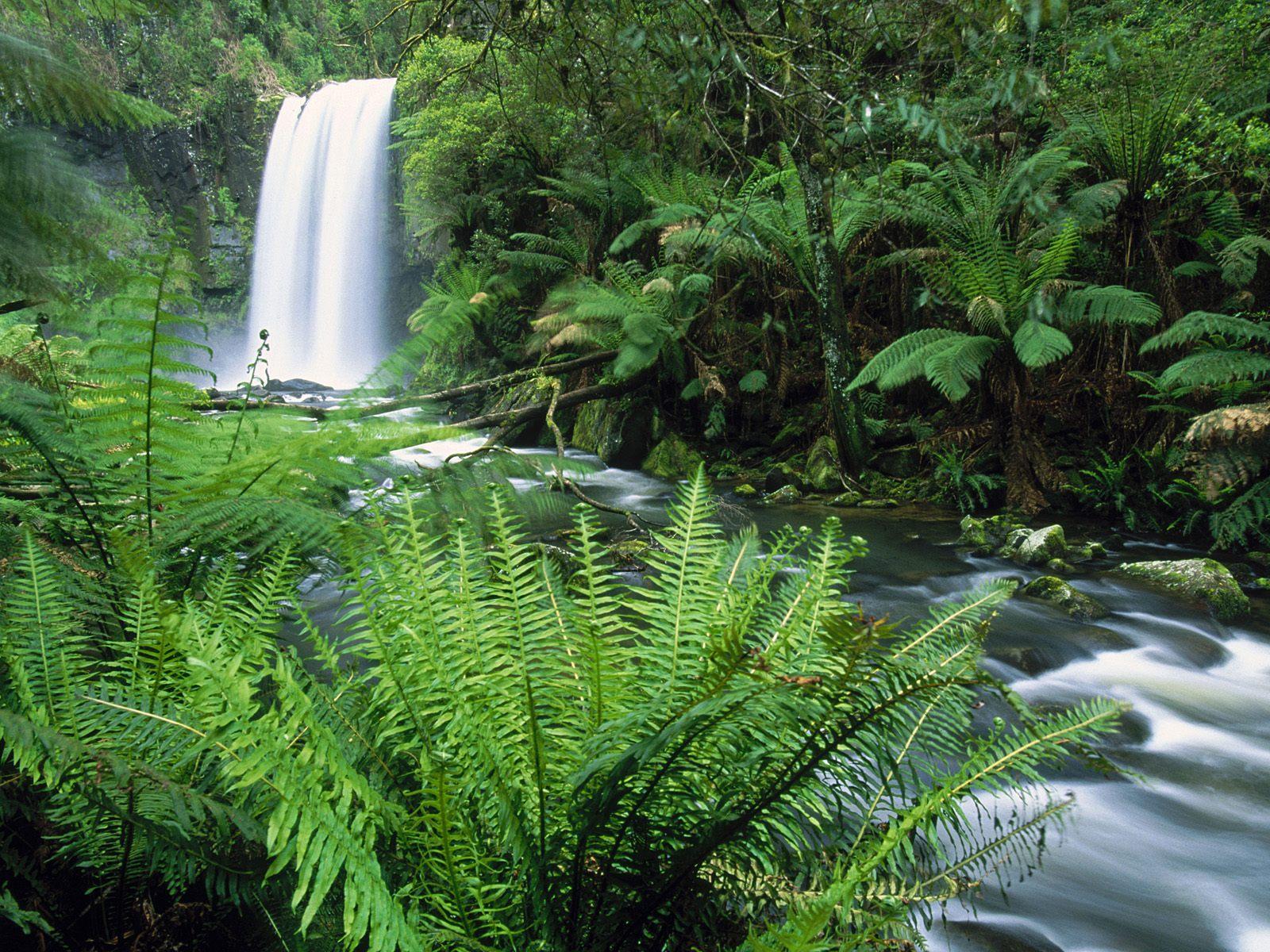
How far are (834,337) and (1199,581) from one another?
298 cm

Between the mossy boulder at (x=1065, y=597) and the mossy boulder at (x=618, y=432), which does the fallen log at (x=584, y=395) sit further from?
the mossy boulder at (x=1065, y=597)

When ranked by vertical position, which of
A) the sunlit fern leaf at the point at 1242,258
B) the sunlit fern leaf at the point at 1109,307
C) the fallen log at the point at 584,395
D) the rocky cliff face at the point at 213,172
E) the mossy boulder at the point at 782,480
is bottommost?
the mossy boulder at the point at 782,480

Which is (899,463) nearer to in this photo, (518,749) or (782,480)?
(782,480)

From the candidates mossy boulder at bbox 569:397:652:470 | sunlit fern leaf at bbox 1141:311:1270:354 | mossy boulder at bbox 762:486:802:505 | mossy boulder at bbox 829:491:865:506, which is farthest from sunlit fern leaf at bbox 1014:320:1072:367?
mossy boulder at bbox 569:397:652:470

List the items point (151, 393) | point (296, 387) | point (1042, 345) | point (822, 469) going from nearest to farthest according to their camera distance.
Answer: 1. point (151, 393)
2. point (1042, 345)
3. point (822, 469)
4. point (296, 387)

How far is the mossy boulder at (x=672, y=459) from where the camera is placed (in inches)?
290

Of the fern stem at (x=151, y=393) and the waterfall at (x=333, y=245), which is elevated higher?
the waterfall at (x=333, y=245)

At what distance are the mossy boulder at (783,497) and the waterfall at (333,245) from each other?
12.7 meters

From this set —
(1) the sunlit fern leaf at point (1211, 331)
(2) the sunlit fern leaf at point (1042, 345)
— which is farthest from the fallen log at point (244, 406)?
(1) the sunlit fern leaf at point (1211, 331)

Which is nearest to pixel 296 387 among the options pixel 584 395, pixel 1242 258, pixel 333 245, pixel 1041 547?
pixel 333 245

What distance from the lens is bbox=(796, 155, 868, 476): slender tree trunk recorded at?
586 centimetres

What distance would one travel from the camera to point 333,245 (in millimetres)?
17750

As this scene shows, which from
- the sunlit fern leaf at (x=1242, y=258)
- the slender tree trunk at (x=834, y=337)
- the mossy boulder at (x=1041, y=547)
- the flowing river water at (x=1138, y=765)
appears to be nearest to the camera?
the flowing river water at (x=1138, y=765)

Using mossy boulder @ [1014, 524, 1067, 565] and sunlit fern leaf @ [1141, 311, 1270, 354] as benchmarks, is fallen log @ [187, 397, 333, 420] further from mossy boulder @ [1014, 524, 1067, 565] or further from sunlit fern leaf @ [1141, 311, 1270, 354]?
sunlit fern leaf @ [1141, 311, 1270, 354]
